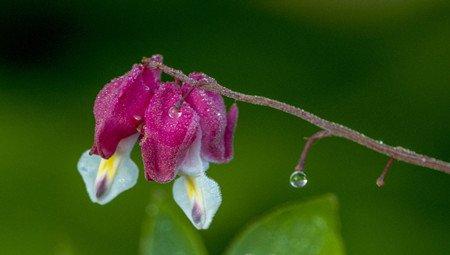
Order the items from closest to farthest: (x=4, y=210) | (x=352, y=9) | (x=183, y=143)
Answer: (x=183, y=143) → (x=4, y=210) → (x=352, y=9)

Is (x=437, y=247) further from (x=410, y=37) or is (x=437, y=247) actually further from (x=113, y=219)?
(x=113, y=219)

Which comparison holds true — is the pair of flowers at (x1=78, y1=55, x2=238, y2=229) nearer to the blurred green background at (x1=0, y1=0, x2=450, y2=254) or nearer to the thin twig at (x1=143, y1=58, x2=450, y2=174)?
the thin twig at (x1=143, y1=58, x2=450, y2=174)

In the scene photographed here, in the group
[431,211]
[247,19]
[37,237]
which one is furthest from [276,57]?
[37,237]

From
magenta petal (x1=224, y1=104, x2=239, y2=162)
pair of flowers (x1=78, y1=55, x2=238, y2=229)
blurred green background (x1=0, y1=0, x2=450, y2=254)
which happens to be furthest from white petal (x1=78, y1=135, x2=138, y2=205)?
blurred green background (x1=0, y1=0, x2=450, y2=254)

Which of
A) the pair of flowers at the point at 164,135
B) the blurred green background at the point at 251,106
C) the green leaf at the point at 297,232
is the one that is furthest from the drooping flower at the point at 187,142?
the blurred green background at the point at 251,106

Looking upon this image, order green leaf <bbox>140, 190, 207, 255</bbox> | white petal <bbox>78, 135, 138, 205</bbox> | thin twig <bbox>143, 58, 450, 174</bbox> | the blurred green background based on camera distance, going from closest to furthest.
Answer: thin twig <bbox>143, 58, 450, 174</bbox> < white petal <bbox>78, 135, 138, 205</bbox> < green leaf <bbox>140, 190, 207, 255</bbox> < the blurred green background

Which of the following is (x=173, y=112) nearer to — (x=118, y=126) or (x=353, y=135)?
(x=118, y=126)
